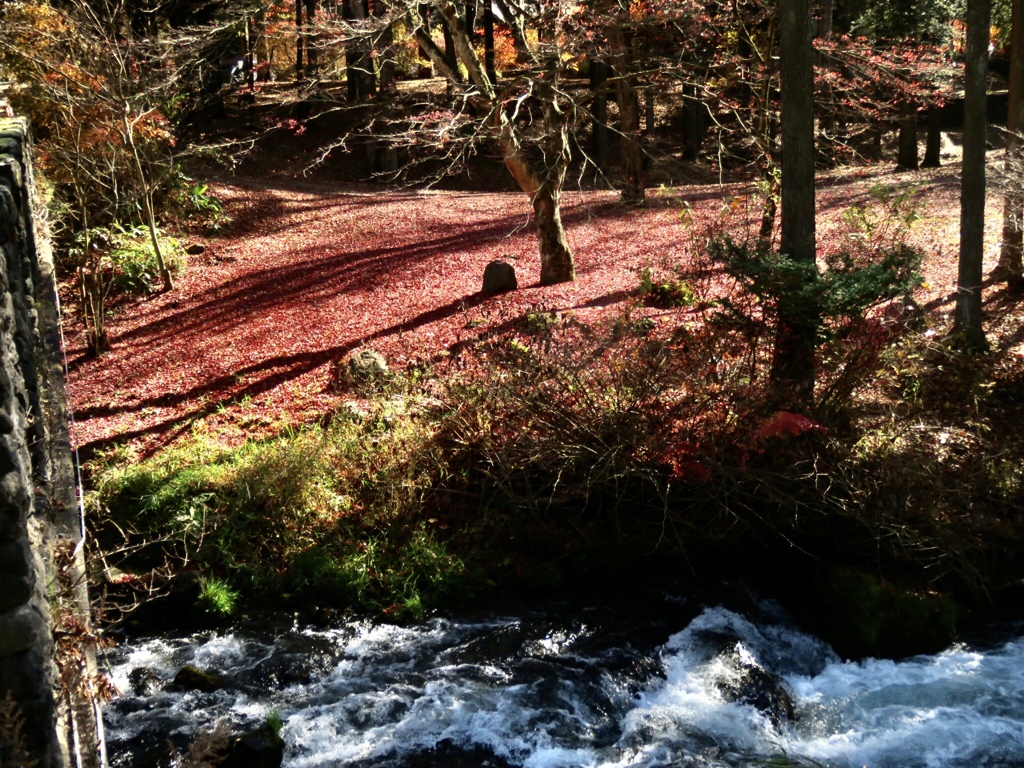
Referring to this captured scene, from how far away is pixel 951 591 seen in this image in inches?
367

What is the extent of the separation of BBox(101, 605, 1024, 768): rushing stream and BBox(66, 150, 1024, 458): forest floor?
3.89 m

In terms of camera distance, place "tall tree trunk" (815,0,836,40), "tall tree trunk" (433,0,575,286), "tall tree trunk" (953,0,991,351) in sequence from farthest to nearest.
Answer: "tall tree trunk" (815,0,836,40) → "tall tree trunk" (433,0,575,286) → "tall tree trunk" (953,0,991,351)

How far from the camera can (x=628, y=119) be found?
813 inches

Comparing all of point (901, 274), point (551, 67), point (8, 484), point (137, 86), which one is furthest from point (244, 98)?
point (8, 484)

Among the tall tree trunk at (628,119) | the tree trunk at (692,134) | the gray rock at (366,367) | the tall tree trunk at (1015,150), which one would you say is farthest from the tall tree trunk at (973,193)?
the tree trunk at (692,134)

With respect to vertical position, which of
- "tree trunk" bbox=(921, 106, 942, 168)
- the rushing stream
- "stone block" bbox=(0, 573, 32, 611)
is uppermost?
"tree trunk" bbox=(921, 106, 942, 168)

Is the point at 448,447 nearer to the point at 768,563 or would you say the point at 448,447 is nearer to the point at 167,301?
the point at 768,563

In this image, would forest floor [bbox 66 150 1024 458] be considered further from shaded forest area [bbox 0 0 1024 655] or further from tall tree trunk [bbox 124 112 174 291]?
tall tree trunk [bbox 124 112 174 291]

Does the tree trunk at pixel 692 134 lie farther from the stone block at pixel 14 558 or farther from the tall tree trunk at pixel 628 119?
the stone block at pixel 14 558

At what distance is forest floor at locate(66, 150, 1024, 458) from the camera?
12656 mm

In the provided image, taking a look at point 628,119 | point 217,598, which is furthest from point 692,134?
point 217,598

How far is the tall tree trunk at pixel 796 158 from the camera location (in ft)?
31.9

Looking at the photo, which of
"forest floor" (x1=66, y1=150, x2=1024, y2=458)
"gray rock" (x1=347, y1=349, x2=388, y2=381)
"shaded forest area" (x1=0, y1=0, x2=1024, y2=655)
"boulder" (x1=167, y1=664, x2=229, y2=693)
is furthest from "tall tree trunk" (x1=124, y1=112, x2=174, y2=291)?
"boulder" (x1=167, y1=664, x2=229, y2=693)

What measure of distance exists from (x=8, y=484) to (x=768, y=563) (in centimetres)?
788
